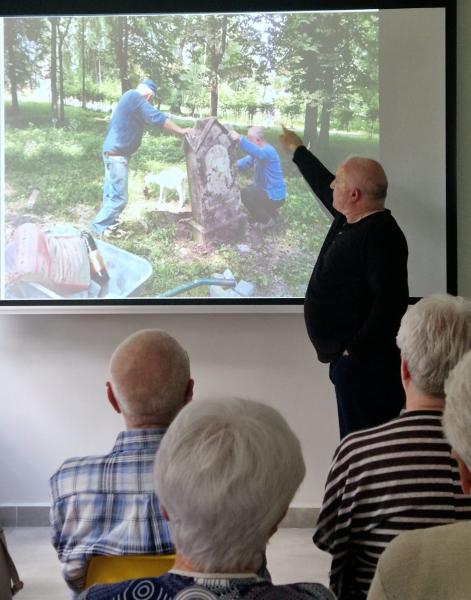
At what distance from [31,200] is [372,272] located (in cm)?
181

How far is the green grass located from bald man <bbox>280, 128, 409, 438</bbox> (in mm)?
792

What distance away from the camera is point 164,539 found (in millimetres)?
1832

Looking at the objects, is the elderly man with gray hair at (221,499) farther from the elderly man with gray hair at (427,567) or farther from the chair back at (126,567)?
the chair back at (126,567)

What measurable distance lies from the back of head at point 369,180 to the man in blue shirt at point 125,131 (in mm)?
1136

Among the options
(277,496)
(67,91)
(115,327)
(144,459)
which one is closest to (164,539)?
(144,459)

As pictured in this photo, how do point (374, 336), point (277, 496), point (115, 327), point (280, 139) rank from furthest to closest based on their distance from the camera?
1. point (115, 327)
2. point (280, 139)
3. point (374, 336)
4. point (277, 496)

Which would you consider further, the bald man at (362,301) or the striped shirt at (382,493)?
the bald man at (362,301)

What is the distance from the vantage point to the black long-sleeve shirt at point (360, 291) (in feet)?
10.4

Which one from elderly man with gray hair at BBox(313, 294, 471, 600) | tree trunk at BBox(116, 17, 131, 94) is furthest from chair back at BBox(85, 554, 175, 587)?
tree trunk at BBox(116, 17, 131, 94)

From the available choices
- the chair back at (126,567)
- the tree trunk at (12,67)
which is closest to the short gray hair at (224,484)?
the chair back at (126,567)

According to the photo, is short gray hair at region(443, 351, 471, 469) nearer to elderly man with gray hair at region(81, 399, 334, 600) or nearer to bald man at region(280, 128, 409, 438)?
elderly man with gray hair at region(81, 399, 334, 600)

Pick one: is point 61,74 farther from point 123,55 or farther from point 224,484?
point 224,484

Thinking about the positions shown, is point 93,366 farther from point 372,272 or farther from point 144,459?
point 144,459

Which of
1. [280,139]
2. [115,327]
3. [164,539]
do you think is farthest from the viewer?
[115,327]
